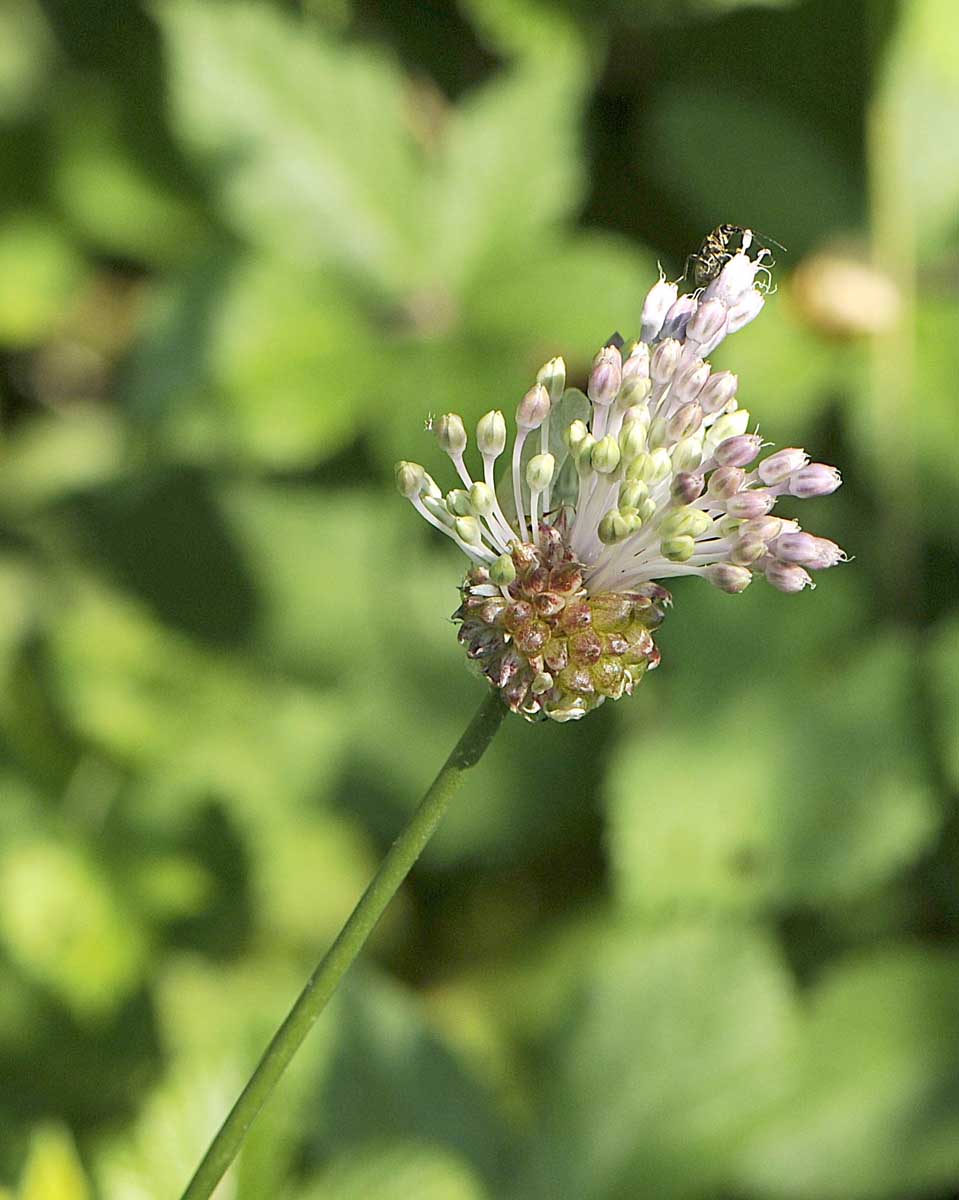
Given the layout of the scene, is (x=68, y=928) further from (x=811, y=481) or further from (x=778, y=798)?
(x=811, y=481)

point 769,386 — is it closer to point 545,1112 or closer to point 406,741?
point 406,741

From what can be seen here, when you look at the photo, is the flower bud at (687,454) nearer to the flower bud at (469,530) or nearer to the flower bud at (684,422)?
the flower bud at (684,422)

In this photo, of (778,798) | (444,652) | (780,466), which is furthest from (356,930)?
(444,652)

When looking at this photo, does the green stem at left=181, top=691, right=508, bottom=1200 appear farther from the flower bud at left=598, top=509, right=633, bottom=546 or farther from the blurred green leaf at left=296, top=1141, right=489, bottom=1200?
the blurred green leaf at left=296, top=1141, right=489, bottom=1200

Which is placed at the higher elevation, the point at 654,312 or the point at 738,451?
the point at 654,312

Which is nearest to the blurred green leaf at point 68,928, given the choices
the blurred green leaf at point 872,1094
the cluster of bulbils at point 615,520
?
the blurred green leaf at point 872,1094

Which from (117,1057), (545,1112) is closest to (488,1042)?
(545,1112)
